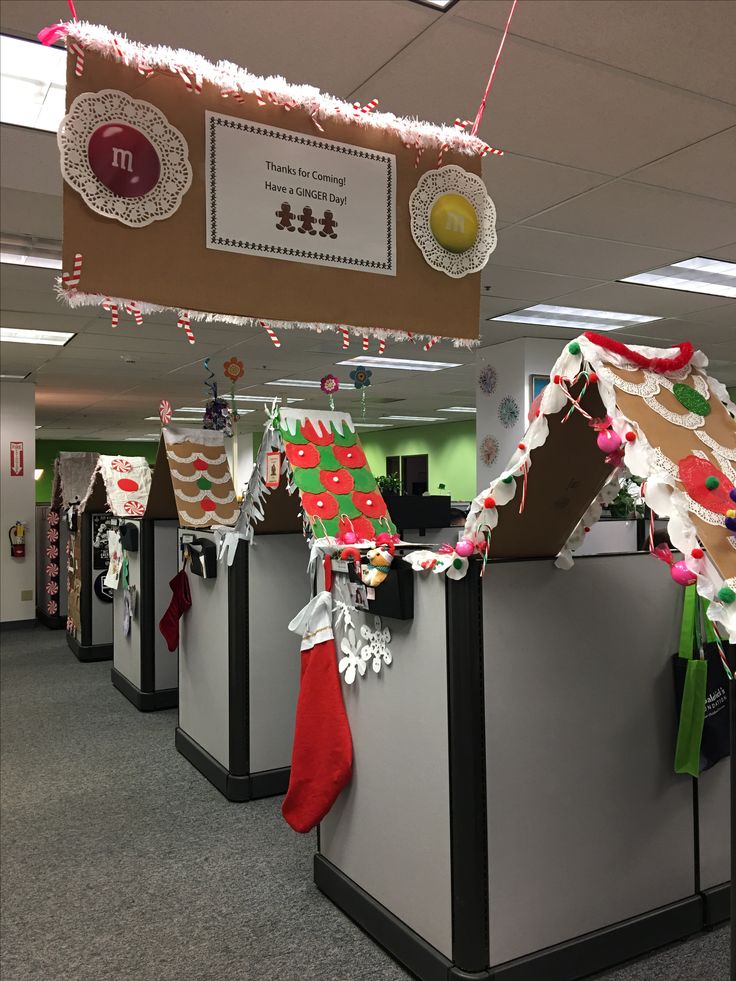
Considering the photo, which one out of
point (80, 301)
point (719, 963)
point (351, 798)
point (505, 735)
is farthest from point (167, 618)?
point (80, 301)

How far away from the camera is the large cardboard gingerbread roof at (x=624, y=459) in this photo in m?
1.44

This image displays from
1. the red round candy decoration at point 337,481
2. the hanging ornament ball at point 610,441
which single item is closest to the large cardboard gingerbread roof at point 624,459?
the hanging ornament ball at point 610,441

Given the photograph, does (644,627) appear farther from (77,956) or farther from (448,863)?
(77,956)

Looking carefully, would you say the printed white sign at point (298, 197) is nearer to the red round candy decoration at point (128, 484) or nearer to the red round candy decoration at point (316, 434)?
the red round candy decoration at point (316, 434)

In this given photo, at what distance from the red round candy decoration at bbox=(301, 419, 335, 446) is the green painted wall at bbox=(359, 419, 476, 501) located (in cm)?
1168

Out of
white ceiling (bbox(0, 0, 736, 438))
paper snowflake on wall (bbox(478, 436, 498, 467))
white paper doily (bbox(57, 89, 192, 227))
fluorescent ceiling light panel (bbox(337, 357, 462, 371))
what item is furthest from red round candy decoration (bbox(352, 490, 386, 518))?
fluorescent ceiling light panel (bbox(337, 357, 462, 371))

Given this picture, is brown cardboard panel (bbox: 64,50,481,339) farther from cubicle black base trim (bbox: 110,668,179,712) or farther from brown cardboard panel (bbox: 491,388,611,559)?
cubicle black base trim (bbox: 110,668,179,712)

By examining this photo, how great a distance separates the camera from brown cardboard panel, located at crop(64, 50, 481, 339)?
1.29 meters

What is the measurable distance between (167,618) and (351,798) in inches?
81.9

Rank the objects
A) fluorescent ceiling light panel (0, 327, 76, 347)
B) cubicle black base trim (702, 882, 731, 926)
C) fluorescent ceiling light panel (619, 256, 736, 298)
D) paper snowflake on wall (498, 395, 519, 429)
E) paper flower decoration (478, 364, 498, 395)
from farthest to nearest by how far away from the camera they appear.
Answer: paper flower decoration (478, 364, 498, 395) → paper snowflake on wall (498, 395, 519, 429) → fluorescent ceiling light panel (0, 327, 76, 347) → fluorescent ceiling light panel (619, 256, 736, 298) → cubicle black base trim (702, 882, 731, 926)

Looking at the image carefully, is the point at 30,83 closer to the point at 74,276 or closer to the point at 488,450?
the point at 74,276

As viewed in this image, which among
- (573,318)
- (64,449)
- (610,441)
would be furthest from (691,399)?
(64,449)

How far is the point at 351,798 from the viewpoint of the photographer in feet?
8.63

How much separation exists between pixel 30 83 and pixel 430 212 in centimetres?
198
